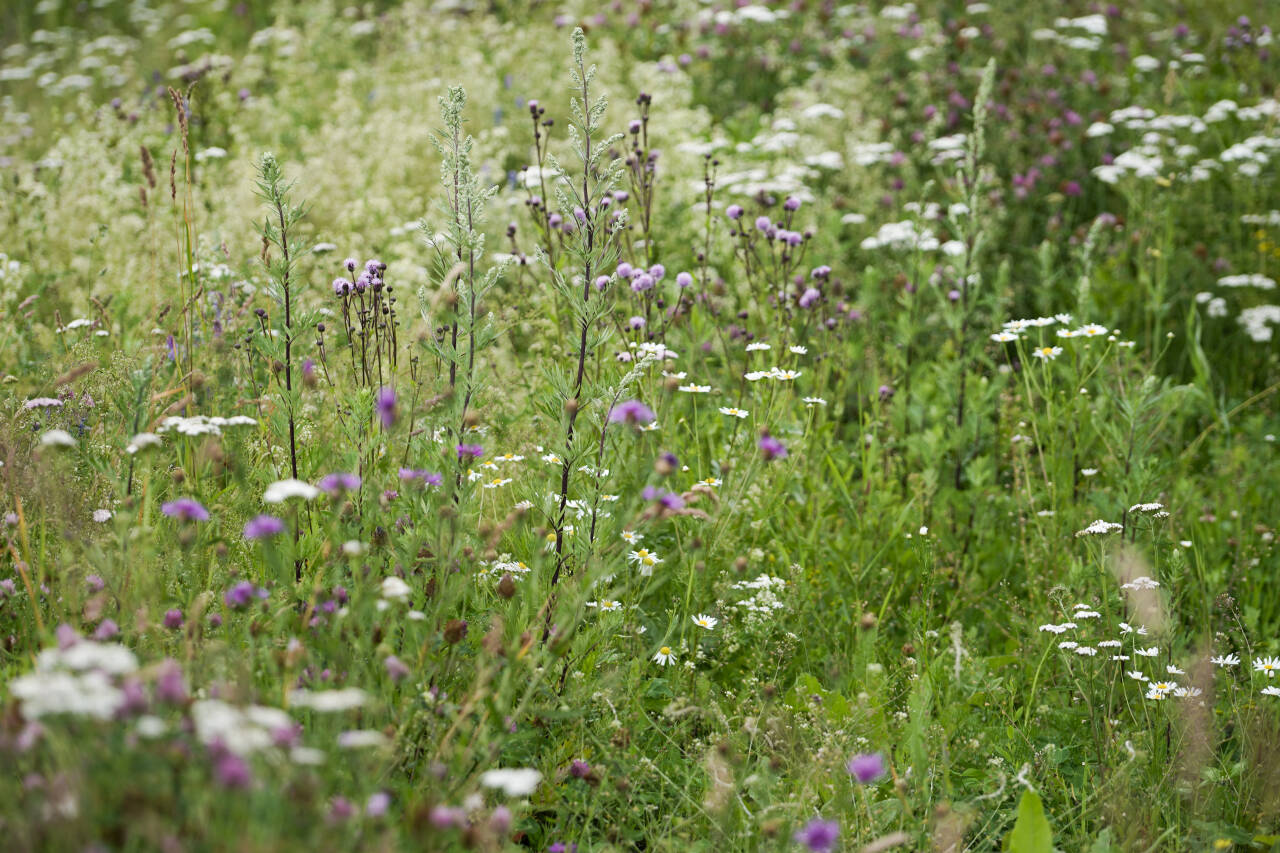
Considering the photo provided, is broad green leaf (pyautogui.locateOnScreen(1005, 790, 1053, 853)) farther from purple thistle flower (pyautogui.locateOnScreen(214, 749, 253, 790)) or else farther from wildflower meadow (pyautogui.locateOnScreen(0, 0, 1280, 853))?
purple thistle flower (pyautogui.locateOnScreen(214, 749, 253, 790))

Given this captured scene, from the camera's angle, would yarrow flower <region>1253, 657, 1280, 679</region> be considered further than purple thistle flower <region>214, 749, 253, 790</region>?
Yes

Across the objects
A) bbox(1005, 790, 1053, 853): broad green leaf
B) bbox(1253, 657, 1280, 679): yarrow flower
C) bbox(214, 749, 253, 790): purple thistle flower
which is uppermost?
bbox(214, 749, 253, 790): purple thistle flower

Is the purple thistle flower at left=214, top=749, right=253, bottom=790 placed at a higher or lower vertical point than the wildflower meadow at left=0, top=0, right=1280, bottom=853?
higher

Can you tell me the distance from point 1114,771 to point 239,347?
8.69 feet

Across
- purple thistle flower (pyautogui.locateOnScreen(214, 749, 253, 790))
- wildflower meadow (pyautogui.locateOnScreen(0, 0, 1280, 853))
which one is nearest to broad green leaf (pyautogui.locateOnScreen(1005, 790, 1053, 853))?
wildflower meadow (pyautogui.locateOnScreen(0, 0, 1280, 853))

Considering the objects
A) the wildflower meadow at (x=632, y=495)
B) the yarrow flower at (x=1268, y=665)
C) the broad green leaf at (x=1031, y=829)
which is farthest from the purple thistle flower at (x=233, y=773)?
the yarrow flower at (x=1268, y=665)

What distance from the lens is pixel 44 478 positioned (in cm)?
228

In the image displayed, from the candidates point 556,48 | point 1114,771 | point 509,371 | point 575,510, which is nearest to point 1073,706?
point 1114,771

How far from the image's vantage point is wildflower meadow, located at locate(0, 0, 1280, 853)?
177 centimetres

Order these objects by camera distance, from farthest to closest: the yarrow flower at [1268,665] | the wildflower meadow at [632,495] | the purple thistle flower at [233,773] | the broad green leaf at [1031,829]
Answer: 1. the yarrow flower at [1268,665]
2. the broad green leaf at [1031,829]
3. the wildflower meadow at [632,495]
4. the purple thistle flower at [233,773]

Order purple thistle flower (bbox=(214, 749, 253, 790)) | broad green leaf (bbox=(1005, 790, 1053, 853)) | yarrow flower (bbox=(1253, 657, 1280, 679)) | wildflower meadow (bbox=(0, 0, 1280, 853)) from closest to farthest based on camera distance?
purple thistle flower (bbox=(214, 749, 253, 790)) < wildflower meadow (bbox=(0, 0, 1280, 853)) < broad green leaf (bbox=(1005, 790, 1053, 853)) < yarrow flower (bbox=(1253, 657, 1280, 679))

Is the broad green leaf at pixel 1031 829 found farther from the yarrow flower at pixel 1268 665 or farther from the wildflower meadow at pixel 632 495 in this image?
the yarrow flower at pixel 1268 665

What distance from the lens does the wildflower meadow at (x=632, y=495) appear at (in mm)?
1770

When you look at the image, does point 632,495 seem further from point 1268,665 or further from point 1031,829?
point 1268,665
